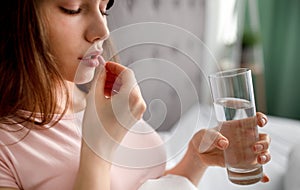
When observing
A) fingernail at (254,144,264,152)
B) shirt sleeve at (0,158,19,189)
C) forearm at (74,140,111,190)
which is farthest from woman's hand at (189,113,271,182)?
shirt sleeve at (0,158,19,189)

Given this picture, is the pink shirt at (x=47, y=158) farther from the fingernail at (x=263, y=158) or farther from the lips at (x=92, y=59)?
the fingernail at (x=263, y=158)

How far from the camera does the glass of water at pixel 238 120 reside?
2.83 ft

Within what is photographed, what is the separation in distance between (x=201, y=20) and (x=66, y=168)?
176 cm

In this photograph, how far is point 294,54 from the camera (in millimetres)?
3158

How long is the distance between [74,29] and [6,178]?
1.03 ft

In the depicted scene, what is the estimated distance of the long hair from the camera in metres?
0.82

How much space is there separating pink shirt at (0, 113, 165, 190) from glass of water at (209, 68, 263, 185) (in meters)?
0.21

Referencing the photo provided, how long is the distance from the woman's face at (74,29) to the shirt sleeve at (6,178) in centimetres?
23

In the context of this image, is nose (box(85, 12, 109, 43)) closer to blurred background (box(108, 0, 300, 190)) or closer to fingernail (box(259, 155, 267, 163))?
blurred background (box(108, 0, 300, 190))

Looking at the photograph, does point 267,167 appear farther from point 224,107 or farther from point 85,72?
point 85,72

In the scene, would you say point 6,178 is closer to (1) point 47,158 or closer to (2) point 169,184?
(1) point 47,158

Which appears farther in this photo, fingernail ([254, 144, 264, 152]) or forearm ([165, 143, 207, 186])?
forearm ([165, 143, 207, 186])

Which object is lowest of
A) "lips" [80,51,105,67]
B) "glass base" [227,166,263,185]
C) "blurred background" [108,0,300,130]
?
"blurred background" [108,0,300,130]

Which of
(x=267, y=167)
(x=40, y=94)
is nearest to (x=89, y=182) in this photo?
(x=40, y=94)
